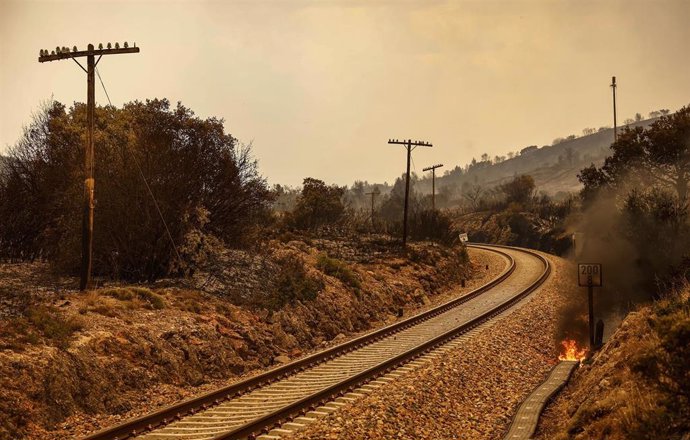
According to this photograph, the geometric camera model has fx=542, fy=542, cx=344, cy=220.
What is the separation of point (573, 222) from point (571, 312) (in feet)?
137

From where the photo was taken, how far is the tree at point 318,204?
4852 centimetres

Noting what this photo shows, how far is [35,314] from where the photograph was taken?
1355 centimetres

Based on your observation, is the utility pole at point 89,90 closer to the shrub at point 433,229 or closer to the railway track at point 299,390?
the railway track at point 299,390

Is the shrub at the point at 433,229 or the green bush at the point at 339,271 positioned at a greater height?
the shrub at the point at 433,229

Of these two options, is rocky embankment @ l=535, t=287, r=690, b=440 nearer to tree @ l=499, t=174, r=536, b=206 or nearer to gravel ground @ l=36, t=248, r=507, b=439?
gravel ground @ l=36, t=248, r=507, b=439

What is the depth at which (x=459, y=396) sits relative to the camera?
1305 centimetres

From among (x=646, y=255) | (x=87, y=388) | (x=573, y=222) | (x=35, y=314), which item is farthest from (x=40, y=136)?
(x=573, y=222)

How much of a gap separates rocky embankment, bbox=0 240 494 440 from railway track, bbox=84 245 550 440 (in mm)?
1346

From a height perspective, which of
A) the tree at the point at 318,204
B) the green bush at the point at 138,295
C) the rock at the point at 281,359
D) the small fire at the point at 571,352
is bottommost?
the small fire at the point at 571,352

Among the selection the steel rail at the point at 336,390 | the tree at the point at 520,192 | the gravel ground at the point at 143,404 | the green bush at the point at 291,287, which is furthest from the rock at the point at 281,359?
the tree at the point at 520,192

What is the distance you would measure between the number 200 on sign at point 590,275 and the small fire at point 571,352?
2198 millimetres

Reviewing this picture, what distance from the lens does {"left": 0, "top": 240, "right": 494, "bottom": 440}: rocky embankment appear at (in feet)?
37.3

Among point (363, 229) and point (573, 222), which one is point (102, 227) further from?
point (573, 222)

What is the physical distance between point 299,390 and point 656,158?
40.1 meters
